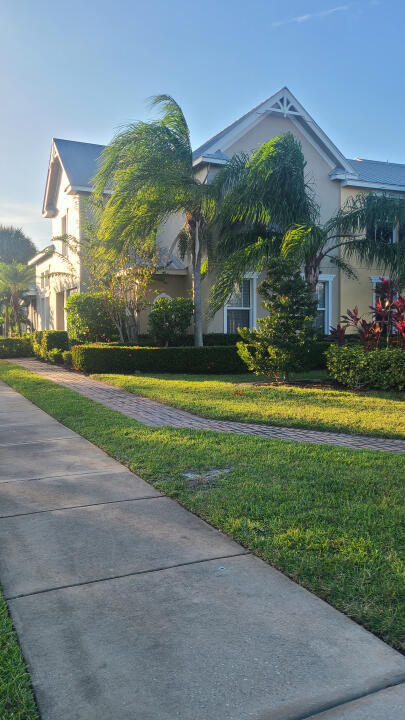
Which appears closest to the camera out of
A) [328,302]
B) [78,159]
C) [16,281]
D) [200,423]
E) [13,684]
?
[13,684]

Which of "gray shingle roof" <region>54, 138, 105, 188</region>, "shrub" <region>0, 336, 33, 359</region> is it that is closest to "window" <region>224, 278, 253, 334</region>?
"gray shingle roof" <region>54, 138, 105, 188</region>

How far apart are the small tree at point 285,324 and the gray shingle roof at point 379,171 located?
9546 mm

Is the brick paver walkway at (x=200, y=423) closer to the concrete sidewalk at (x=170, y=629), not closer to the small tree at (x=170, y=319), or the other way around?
the concrete sidewalk at (x=170, y=629)

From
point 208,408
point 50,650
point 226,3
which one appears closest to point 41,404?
point 208,408

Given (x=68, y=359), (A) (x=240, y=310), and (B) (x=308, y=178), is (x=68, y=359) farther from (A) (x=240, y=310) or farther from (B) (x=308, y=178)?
(B) (x=308, y=178)

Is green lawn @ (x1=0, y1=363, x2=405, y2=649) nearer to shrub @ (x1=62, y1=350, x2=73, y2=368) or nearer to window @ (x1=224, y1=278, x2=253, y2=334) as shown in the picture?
shrub @ (x1=62, y1=350, x2=73, y2=368)

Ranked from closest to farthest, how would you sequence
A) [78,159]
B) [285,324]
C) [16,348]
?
[285,324], [78,159], [16,348]

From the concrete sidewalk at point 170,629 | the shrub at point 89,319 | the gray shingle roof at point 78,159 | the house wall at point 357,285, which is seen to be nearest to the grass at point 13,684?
the concrete sidewalk at point 170,629

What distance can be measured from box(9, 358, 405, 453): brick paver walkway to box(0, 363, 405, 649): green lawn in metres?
0.52

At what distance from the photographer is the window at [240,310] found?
1858 centimetres

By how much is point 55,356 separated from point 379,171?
1408 cm

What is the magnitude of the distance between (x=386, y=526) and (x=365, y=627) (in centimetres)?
133

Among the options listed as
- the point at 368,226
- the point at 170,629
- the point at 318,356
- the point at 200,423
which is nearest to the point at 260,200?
the point at 368,226

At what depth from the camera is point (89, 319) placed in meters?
18.8
